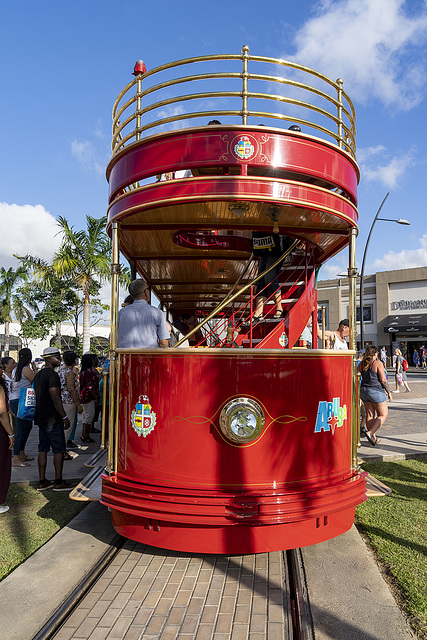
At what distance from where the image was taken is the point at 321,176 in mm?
4227

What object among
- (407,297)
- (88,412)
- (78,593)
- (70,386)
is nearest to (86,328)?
(88,412)

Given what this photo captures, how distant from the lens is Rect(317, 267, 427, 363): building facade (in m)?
39.4

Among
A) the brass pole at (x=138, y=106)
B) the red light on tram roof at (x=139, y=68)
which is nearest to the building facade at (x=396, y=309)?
the red light on tram roof at (x=139, y=68)

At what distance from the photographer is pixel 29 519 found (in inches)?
196

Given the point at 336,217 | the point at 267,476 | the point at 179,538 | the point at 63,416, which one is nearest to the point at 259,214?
the point at 336,217

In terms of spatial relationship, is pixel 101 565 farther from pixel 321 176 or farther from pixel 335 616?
pixel 321 176

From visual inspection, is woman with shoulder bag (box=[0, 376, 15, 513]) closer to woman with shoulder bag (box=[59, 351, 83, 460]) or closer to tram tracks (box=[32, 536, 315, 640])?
tram tracks (box=[32, 536, 315, 640])

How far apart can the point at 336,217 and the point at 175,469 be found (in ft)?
9.03

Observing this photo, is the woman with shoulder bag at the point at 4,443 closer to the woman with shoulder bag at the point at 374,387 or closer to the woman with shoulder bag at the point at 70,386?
the woman with shoulder bag at the point at 70,386

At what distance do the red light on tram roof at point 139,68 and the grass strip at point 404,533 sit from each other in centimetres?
500

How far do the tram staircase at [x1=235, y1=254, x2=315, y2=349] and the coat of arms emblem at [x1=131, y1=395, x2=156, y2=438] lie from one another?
3.65ft

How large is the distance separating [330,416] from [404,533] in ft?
4.79

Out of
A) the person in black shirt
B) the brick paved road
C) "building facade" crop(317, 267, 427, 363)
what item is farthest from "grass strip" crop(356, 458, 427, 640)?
"building facade" crop(317, 267, 427, 363)

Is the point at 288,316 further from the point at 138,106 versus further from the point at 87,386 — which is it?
the point at 87,386
